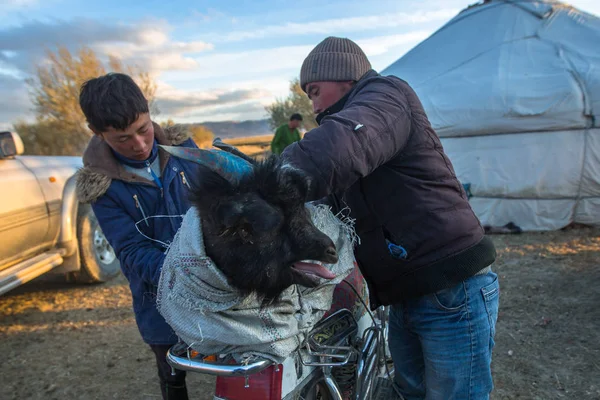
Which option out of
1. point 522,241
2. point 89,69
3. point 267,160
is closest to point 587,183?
point 522,241

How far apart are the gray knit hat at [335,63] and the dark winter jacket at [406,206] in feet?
0.51

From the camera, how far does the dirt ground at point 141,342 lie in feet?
13.1

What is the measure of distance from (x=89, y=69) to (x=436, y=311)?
2633 centimetres

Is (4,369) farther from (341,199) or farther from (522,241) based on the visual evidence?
(522,241)

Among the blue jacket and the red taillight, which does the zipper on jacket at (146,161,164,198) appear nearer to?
the blue jacket

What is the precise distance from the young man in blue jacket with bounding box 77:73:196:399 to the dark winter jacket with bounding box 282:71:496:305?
94cm

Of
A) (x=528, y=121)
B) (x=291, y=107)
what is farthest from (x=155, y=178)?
(x=291, y=107)

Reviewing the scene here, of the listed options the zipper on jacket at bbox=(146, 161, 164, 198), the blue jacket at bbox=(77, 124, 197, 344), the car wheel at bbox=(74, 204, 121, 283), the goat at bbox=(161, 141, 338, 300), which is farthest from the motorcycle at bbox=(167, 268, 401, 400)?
the car wheel at bbox=(74, 204, 121, 283)

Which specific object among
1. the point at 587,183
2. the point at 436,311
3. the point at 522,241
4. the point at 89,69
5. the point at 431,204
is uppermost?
the point at 89,69

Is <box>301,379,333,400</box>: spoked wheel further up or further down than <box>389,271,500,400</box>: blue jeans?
further down

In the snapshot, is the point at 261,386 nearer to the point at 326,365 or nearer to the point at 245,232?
the point at 326,365

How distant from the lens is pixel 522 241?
7.92 meters

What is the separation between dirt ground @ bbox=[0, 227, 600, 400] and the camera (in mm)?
3986

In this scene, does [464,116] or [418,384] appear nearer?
[418,384]
